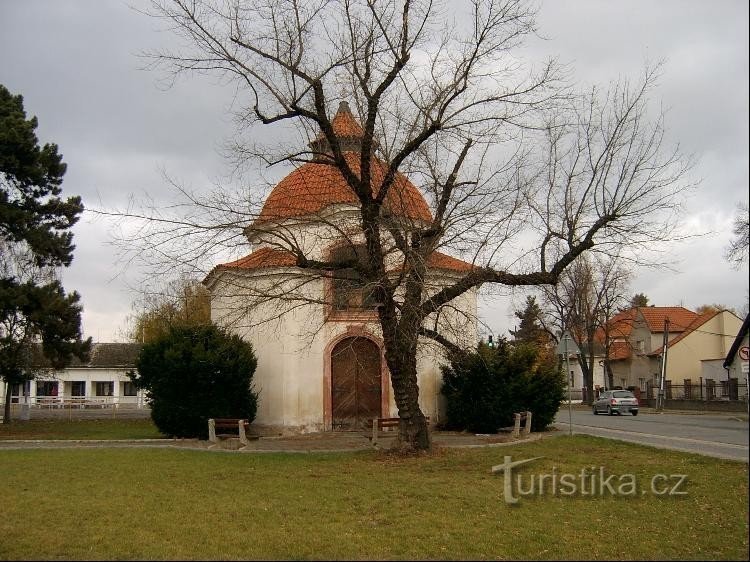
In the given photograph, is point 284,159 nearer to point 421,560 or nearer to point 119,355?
point 421,560

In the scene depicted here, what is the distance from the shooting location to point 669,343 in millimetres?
53188

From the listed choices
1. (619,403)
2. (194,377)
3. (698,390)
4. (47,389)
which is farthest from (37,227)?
(47,389)

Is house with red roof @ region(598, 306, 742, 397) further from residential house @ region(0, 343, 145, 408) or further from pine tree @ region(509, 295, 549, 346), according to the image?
residential house @ region(0, 343, 145, 408)

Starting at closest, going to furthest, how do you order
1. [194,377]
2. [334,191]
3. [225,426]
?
[334,191]
[225,426]
[194,377]

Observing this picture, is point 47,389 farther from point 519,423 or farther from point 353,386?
point 519,423

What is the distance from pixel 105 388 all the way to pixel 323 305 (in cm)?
4710

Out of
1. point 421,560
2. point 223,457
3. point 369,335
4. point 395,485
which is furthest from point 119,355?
point 421,560

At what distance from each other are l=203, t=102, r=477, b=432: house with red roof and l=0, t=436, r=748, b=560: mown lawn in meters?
3.79

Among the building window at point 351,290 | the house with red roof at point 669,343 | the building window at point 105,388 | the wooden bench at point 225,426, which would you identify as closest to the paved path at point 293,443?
the wooden bench at point 225,426

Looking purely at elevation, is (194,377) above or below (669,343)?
below

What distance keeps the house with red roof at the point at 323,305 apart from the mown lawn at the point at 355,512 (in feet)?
12.4

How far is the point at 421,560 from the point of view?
23.0ft

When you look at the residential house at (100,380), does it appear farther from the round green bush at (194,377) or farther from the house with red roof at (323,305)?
the house with red roof at (323,305)

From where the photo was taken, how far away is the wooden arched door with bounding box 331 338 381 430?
22250mm
